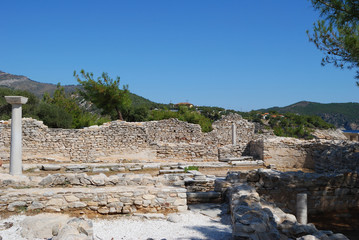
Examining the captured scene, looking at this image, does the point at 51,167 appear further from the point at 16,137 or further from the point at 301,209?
the point at 301,209

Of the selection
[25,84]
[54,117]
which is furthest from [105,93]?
[25,84]

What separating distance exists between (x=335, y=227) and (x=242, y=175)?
8.60 ft

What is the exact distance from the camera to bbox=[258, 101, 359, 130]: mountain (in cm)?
6841

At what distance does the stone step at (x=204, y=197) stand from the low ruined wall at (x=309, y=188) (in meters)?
0.41

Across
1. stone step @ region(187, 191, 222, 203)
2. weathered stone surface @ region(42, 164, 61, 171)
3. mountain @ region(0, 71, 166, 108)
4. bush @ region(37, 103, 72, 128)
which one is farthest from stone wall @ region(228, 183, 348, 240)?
mountain @ region(0, 71, 166, 108)

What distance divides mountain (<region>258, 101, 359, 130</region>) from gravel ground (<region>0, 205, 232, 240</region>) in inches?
2800

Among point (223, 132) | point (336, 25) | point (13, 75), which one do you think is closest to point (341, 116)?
point (223, 132)

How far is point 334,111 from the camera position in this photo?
75062mm

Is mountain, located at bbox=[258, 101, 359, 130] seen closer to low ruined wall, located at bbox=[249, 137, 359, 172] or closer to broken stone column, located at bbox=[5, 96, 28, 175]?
low ruined wall, located at bbox=[249, 137, 359, 172]

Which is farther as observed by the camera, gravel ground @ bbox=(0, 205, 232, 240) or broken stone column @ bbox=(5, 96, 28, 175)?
broken stone column @ bbox=(5, 96, 28, 175)

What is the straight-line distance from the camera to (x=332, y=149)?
42.3 ft

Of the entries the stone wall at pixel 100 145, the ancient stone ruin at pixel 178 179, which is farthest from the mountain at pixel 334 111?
the stone wall at pixel 100 145

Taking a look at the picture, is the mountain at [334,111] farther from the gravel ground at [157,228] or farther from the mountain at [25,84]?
the gravel ground at [157,228]

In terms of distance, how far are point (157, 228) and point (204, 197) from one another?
227 centimetres
